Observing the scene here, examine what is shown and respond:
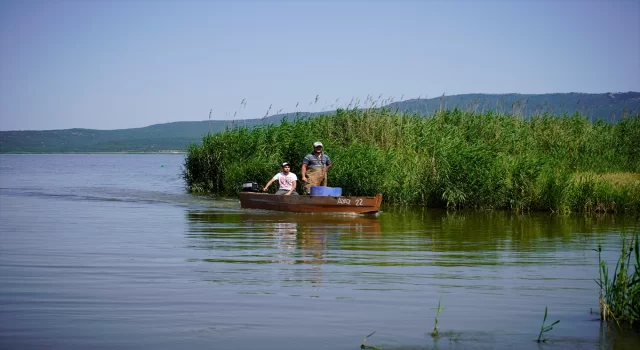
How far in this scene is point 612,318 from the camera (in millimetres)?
7629

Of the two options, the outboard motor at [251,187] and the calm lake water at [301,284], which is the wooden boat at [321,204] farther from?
the calm lake water at [301,284]

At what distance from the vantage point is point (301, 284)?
964 centimetres

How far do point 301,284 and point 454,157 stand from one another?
12.9m

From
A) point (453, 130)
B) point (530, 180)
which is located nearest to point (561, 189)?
point (530, 180)

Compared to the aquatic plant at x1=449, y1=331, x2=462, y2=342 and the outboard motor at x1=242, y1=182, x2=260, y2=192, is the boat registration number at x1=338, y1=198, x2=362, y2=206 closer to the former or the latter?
the outboard motor at x1=242, y1=182, x2=260, y2=192

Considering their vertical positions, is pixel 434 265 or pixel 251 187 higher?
pixel 251 187

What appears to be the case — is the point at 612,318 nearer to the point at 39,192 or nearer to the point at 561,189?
the point at 561,189

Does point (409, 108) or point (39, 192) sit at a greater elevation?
point (409, 108)

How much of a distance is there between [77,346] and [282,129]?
20.8 m

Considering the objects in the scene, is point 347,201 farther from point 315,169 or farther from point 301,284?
point 301,284

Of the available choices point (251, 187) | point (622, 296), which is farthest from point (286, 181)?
point (622, 296)

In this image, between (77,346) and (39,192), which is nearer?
(77,346)

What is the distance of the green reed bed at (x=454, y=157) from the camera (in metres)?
20.9

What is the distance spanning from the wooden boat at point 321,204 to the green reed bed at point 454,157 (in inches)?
117
